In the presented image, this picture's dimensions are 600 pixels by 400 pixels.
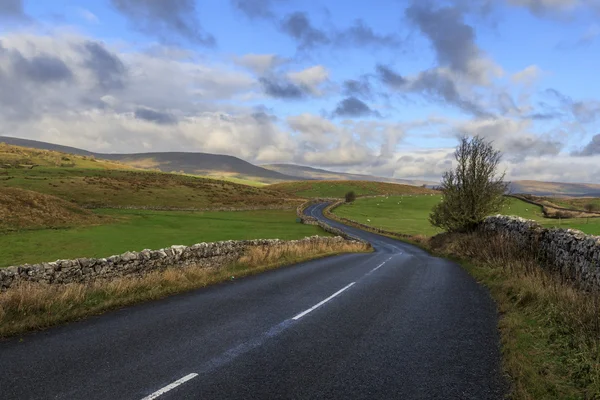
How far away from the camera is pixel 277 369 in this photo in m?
6.71

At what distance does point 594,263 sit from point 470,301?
365 cm

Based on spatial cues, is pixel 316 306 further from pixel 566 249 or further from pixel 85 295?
pixel 566 249

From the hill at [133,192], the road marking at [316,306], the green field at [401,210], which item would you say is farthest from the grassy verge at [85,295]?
the green field at [401,210]

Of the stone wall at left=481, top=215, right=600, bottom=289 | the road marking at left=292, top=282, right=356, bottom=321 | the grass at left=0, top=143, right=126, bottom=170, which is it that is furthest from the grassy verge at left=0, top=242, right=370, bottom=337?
the grass at left=0, top=143, right=126, bottom=170

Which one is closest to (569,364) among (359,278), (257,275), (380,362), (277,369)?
(380,362)

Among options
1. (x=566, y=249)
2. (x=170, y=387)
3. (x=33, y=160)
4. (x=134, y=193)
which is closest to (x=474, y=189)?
(x=566, y=249)

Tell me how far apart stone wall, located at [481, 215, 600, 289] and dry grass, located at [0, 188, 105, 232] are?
138 feet

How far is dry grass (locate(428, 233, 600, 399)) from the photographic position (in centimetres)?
610

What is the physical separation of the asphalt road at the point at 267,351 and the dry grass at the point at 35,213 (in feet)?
118

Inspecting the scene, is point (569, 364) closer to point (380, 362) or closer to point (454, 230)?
point (380, 362)

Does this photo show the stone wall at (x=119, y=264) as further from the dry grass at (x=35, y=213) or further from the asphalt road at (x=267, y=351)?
the dry grass at (x=35, y=213)

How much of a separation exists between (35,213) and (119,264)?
3464 cm

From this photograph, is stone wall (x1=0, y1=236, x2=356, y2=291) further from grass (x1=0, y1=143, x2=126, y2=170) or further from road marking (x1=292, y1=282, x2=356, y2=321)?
grass (x1=0, y1=143, x2=126, y2=170)

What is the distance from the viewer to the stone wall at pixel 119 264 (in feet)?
44.4
